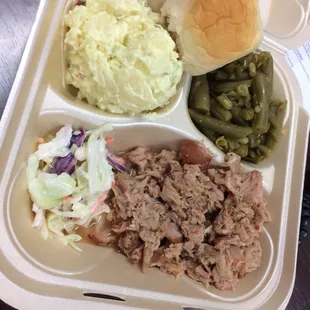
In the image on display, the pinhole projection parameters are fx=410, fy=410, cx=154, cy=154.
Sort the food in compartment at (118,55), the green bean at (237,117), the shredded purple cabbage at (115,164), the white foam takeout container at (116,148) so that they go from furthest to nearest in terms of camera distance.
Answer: the green bean at (237,117)
the shredded purple cabbage at (115,164)
the food in compartment at (118,55)
the white foam takeout container at (116,148)

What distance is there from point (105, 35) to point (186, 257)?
1001 millimetres

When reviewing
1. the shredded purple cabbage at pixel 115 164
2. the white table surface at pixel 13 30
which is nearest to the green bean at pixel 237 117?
the shredded purple cabbage at pixel 115 164

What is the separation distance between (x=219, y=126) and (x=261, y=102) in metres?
0.23

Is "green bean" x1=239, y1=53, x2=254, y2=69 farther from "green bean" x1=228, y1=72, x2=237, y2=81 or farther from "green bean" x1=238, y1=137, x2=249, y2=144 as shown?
"green bean" x1=238, y1=137, x2=249, y2=144

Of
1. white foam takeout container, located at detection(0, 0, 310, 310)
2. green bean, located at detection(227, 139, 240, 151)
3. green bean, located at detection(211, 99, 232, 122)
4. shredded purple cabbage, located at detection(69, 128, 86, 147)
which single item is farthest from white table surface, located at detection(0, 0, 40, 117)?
green bean, located at detection(227, 139, 240, 151)

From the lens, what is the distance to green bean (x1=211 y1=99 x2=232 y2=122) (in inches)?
75.2

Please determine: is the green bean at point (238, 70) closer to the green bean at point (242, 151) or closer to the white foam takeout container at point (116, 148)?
the white foam takeout container at point (116, 148)

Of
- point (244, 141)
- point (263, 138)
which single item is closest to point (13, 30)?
point (244, 141)

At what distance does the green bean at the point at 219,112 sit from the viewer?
6.27 ft

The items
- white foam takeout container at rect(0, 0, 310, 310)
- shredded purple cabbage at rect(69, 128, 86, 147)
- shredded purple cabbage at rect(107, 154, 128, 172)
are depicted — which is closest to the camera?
white foam takeout container at rect(0, 0, 310, 310)

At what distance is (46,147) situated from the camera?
64.9 inches

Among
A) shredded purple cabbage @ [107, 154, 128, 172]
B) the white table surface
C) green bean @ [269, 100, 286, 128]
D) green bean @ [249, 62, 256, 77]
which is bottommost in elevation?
shredded purple cabbage @ [107, 154, 128, 172]

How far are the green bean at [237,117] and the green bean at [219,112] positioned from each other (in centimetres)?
3

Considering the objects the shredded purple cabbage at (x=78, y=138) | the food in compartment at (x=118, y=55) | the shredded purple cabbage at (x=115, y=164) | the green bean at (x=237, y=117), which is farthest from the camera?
the green bean at (x=237, y=117)
